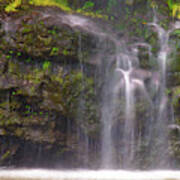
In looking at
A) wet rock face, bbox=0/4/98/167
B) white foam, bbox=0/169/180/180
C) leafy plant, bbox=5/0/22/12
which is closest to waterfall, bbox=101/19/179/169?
white foam, bbox=0/169/180/180

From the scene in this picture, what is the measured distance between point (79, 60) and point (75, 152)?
2262 mm

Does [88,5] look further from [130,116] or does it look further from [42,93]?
[130,116]

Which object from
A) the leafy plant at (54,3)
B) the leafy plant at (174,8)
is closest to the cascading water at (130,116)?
the leafy plant at (54,3)

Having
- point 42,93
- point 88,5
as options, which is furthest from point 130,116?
point 88,5

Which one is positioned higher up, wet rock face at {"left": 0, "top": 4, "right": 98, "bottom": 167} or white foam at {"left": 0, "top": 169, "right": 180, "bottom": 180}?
wet rock face at {"left": 0, "top": 4, "right": 98, "bottom": 167}

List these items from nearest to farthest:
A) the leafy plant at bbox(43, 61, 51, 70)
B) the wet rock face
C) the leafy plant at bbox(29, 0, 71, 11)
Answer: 1. the wet rock face
2. the leafy plant at bbox(43, 61, 51, 70)
3. the leafy plant at bbox(29, 0, 71, 11)

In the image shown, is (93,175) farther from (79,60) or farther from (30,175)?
(79,60)

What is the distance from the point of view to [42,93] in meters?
4.27

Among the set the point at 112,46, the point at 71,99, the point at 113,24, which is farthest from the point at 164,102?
the point at 113,24

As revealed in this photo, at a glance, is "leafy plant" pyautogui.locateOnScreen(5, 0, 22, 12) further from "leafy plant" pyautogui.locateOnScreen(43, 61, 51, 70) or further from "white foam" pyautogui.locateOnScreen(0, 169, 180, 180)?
"white foam" pyautogui.locateOnScreen(0, 169, 180, 180)

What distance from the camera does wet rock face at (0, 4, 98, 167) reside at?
4.26 m

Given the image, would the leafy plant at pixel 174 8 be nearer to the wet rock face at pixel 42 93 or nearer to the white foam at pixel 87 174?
the wet rock face at pixel 42 93

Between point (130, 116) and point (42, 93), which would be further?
point (130, 116)

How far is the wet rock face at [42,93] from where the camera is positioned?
14.0 ft
